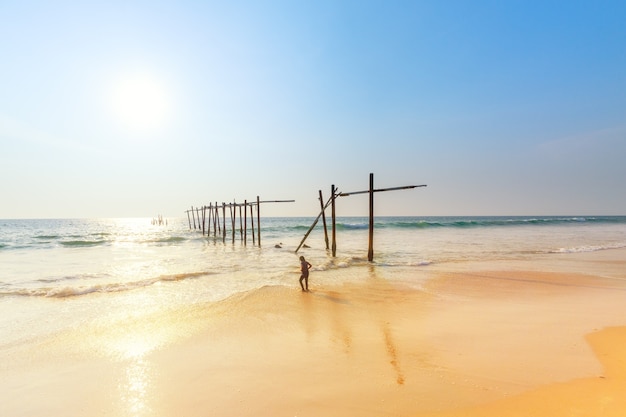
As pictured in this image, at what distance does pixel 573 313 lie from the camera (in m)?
7.17

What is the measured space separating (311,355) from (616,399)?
11.8 feet

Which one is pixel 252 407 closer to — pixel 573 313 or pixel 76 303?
pixel 573 313

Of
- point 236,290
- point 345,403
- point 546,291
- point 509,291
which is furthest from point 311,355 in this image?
point 546,291

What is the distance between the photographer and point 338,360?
4.91 meters

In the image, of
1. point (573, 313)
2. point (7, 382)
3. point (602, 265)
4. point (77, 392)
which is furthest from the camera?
point (602, 265)

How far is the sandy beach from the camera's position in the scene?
12.4 feet

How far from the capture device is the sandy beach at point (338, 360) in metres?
3.79

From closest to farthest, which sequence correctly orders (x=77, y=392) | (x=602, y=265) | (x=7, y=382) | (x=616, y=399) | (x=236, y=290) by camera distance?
(x=616, y=399)
(x=77, y=392)
(x=7, y=382)
(x=236, y=290)
(x=602, y=265)

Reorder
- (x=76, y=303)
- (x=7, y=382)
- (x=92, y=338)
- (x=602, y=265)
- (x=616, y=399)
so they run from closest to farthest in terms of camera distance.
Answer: (x=616, y=399)
(x=7, y=382)
(x=92, y=338)
(x=76, y=303)
(x=602, y=265)

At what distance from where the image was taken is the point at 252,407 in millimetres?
3762

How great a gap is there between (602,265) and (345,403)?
52.1 feet

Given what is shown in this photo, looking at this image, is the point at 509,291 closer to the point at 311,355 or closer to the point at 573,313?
the point at 573,313

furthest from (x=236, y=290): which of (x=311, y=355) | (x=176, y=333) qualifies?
(x=311, y=355)

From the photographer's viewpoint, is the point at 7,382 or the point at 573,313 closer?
the point at 7,382
